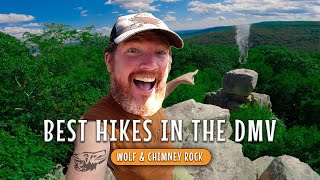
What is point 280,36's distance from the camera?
107m

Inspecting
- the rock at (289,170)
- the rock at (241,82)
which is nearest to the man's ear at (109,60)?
the rock at (289,170)

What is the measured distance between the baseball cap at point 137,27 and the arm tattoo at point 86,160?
513mm

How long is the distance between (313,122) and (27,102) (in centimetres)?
1660

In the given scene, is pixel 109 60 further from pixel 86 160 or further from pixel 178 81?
pixel 178 81

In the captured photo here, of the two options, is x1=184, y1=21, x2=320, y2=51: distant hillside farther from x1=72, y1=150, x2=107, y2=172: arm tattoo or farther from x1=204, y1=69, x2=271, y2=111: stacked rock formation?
x1=72, y1=150, x2=107, y2=172: arm tattoo

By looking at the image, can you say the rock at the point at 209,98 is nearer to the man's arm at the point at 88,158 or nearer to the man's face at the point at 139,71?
the man's face at the point at 139,71

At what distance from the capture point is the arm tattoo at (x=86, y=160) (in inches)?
62.7

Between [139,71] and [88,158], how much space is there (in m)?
0.46

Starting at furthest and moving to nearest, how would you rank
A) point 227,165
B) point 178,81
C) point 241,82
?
1. point 241,82
2. point 227,165
3. point 178,81

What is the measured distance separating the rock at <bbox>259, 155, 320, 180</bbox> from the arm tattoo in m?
9.66

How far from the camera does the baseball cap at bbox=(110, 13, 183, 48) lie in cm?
176

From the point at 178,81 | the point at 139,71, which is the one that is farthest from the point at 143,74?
the point at 178,81

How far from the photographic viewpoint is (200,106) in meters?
11.6

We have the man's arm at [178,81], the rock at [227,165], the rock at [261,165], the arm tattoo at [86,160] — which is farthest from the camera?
the rock at [261,165]
